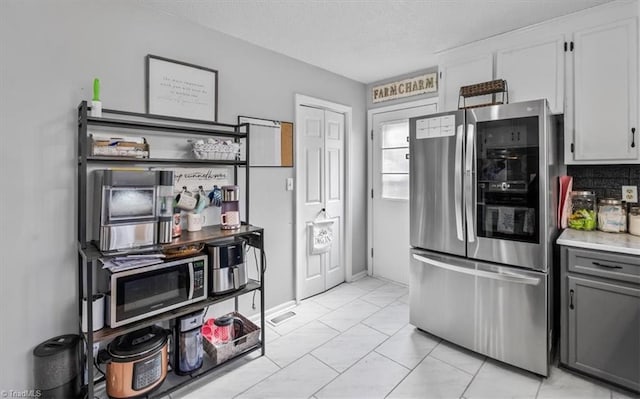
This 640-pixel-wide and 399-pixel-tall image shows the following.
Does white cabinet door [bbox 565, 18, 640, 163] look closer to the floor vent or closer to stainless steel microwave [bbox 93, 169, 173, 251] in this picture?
the floor vent

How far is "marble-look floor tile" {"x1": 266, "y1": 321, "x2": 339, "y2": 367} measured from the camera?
7.74ft

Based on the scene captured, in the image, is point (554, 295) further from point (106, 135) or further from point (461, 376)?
point (106, 135)

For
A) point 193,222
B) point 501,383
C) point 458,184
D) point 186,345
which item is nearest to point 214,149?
point 193,222

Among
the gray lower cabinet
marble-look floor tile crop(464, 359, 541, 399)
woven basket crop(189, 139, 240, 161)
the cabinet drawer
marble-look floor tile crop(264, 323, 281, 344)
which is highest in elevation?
woven basket crop(189, 139, 240, 161)

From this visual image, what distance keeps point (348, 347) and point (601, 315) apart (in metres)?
1.68

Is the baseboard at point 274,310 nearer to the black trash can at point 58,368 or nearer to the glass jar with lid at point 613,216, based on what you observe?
the black trash can at point 58,368

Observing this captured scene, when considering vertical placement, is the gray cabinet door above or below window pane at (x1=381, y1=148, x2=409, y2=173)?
below

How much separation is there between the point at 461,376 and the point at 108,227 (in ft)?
7.82

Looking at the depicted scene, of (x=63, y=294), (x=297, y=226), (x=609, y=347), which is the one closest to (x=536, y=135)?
(x=609, y=347)

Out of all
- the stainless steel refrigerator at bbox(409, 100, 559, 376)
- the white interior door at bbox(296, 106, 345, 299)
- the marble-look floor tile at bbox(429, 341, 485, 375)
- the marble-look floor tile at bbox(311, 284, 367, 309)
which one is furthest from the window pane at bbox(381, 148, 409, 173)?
the marble-look floor tile at bbox(429, 341, 485, 375)

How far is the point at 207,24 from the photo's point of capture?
242 cm

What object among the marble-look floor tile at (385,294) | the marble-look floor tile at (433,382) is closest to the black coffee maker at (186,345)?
the marble-look floor tile at (433,382)

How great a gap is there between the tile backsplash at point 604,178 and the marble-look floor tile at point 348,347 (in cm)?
203

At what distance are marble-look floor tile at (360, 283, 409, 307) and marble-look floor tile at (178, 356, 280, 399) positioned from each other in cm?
145
